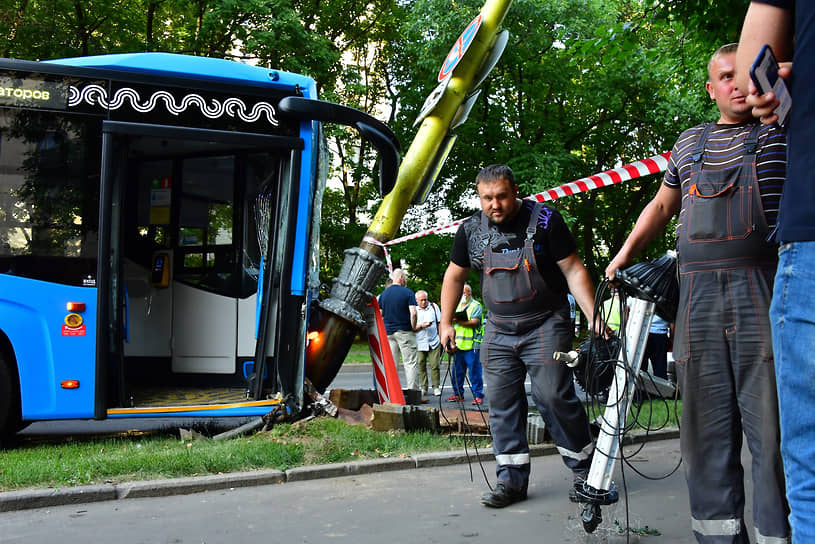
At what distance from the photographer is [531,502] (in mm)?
4848

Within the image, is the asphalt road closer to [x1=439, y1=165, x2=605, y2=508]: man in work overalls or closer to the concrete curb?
the concrete curb

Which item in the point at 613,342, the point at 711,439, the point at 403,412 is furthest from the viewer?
the point at 403,412

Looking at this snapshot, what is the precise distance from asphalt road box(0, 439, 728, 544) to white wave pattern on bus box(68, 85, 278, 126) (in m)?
3.33

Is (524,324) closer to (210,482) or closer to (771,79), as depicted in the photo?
(210,482)

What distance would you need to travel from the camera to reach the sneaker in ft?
15.4

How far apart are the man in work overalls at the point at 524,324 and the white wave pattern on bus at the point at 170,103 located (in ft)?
9.40

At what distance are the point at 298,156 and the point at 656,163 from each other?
4.37 metres

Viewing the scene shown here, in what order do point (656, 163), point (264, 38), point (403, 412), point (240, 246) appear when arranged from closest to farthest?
point (403, 412), point (240, 246), point (656, 163), point (264, 38)

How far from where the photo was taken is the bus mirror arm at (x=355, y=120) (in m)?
6.81

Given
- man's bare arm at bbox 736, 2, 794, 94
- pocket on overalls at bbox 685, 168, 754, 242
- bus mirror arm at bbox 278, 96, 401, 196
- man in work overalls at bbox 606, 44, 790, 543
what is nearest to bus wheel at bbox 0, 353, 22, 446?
bus mirror arm at bbox 278, 96, 401, 196

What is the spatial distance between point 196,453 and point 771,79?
495 cm

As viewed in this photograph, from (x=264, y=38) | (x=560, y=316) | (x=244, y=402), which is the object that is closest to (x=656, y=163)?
(x=560, y=316)

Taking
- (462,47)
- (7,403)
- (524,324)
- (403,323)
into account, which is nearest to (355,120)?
(462,47)

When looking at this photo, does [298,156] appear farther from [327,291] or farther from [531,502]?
[531,502]
